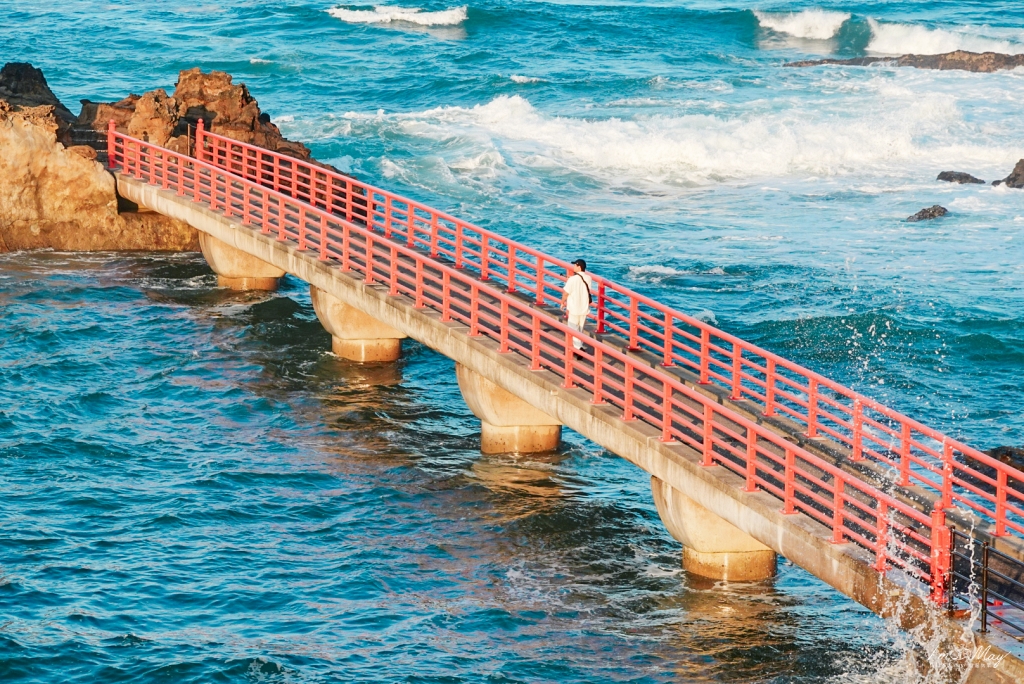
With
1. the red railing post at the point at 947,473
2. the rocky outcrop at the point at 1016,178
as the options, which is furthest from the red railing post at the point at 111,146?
the rocky outcrop at the point at 1016,178

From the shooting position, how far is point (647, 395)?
2391 centimetres

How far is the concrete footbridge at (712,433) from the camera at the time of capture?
1767 cm

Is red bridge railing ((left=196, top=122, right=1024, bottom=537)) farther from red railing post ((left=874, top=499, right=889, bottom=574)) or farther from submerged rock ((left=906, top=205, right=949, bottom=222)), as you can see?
submerged rock ((left=906, top=205, right=949, bottom=222))

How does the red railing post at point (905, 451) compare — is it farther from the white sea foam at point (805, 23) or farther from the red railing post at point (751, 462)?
the white sea foam at point (805, 23)

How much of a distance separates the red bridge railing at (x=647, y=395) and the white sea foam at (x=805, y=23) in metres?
61.5

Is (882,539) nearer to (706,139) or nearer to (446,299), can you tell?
(446,299)

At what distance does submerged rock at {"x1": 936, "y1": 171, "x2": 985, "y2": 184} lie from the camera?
52.6 m

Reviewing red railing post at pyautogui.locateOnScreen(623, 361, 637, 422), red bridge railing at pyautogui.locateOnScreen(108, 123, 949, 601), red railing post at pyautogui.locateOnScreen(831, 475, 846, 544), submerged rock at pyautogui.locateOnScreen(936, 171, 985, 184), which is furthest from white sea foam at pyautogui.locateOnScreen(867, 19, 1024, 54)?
red railing post at pyautogui.locateOnScreen(831, 475, 846, 544)

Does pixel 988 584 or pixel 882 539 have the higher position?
pixel 882 539

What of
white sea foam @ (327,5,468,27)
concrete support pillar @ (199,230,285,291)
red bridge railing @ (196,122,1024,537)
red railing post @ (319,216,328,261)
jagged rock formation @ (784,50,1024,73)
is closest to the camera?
red bridge railing @ (196,122,1024,537)

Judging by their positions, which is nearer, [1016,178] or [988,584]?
[988,584]

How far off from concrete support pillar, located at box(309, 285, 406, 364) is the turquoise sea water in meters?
0.59

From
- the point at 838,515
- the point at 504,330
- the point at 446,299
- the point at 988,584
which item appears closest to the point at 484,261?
the point at 446,299

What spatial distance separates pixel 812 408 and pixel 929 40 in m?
71.3
